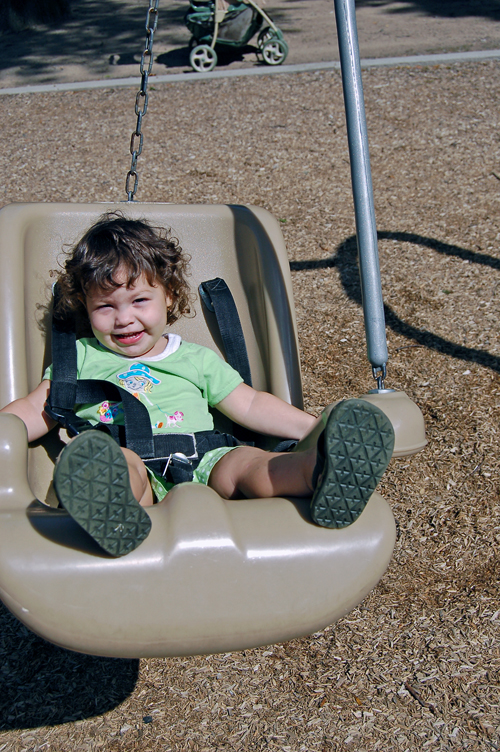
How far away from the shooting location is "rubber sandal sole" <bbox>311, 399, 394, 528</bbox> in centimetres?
124

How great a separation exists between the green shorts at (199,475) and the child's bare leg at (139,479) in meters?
0.08

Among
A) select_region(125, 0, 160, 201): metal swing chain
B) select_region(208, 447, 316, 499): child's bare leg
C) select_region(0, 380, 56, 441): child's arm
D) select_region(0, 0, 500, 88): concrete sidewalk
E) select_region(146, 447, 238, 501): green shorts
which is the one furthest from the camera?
select_region(0, 0, 500, 88): concrete sidewalk

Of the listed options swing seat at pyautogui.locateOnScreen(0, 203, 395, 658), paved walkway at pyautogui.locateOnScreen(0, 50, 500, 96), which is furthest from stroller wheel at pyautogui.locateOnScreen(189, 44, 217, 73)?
swing seat at pyautogui.locateOnScreen(0, 203, 395, 658)

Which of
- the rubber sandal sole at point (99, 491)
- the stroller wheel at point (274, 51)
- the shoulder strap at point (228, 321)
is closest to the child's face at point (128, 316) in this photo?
the shoulder strap at point (228, 321)

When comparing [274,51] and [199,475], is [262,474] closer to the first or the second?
[199,475]

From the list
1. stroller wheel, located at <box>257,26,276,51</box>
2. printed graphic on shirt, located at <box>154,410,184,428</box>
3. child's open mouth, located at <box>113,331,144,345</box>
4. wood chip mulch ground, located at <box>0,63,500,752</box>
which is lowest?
wood chip mulch ground, located at <box>0,63,500,752</box>

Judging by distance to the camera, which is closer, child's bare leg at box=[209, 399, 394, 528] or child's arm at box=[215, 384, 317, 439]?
child's bare leg at box=[209, 399, 394, 528]

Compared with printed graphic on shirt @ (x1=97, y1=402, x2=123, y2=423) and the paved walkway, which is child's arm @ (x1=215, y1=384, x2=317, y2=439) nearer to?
printed graphic on shirt @ (x1=97, y1=402, x2=123, y2=423)

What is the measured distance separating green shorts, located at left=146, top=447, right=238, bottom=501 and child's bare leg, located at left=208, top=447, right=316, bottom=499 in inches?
1.2

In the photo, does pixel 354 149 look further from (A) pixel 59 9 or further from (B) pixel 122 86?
(A) pixel 59 9

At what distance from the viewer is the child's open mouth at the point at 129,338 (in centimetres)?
196

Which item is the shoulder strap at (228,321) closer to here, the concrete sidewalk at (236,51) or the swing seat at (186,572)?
the swing seat at (186,572)

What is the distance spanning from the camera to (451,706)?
1.77m

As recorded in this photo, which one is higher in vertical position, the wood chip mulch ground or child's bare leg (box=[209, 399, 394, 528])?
child's bare leg (box=[209, 399, 394, 528])
